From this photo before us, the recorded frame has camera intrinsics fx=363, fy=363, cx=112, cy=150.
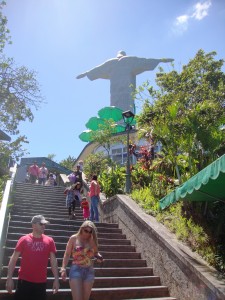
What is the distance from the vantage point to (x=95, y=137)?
18.5 m

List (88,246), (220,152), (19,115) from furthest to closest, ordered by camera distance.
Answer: (19,115), (220,152), (88,246)

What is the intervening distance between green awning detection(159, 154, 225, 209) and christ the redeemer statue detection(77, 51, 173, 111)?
31.1m

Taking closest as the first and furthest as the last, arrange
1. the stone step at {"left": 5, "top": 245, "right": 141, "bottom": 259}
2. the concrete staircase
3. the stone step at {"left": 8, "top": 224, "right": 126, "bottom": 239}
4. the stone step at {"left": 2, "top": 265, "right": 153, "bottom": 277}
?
the concrete staircase < the stone step at {"left": 2, "top": 265, "right": 153, "bottom": 277} < the stone step at {"left": 5, "top": 245, "right": 141, "bottom": 259} < the stone step at {"left": 8, "top": 224, "right": 126, "bottom": 239}

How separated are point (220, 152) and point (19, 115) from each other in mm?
9334

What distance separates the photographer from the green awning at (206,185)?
4.73 meters

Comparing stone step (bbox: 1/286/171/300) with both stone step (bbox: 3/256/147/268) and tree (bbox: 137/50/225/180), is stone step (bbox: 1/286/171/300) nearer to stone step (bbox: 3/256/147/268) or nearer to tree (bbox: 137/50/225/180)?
stone step (bbox: 3/256/147/268)

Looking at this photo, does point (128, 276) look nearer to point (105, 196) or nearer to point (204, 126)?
point (204, 126)

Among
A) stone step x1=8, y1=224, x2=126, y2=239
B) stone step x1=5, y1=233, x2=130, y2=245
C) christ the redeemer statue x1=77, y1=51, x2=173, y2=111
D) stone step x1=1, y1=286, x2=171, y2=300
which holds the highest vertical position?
christ the redeemer statue x1=77, y1=51, x2=173, y2=111

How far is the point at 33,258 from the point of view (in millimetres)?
4355

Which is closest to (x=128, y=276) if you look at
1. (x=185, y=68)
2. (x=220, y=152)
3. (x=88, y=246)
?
(x=88, y=246)

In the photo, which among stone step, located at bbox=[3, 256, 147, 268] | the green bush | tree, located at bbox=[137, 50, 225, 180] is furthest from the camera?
tree, located at bbox=[137, 50, 225, 180]

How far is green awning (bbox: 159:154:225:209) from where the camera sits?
4.73m

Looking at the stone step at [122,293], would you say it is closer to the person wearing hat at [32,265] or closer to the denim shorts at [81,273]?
the denim shorts at [81,273]

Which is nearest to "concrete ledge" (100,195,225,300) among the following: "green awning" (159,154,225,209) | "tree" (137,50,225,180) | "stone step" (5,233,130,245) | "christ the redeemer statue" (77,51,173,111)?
"stone step" (5,233,130,245)
